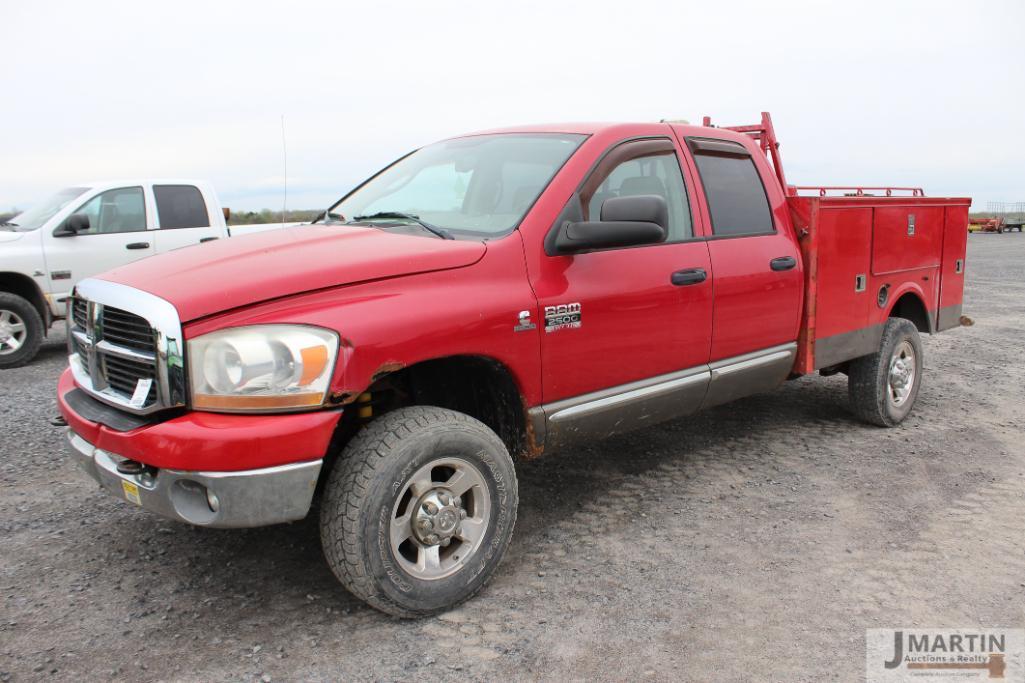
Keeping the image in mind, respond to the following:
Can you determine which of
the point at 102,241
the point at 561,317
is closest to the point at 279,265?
the point at 561,317

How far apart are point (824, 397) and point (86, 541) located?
534cm

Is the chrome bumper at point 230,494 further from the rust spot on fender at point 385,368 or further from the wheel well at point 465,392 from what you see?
the wheel well at point 465,392

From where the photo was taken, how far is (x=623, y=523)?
13.1 ft

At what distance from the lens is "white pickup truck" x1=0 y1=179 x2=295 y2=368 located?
831cm

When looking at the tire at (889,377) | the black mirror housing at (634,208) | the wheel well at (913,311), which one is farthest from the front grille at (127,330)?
the wheel well at (913,311)

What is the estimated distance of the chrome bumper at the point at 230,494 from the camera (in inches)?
106

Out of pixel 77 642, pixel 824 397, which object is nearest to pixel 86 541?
pixel 77 642

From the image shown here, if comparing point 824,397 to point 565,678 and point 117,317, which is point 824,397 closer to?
point 565,678

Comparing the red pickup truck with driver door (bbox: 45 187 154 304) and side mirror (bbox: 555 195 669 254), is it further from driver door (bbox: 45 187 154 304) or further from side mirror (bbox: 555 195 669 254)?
driver door (bbox: 45 187 154 304)

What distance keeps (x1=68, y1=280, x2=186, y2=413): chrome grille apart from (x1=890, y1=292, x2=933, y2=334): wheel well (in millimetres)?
5081

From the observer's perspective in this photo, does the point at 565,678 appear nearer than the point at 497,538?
Yes

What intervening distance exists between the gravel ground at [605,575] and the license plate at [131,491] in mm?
534

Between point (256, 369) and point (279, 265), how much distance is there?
0.49 meters

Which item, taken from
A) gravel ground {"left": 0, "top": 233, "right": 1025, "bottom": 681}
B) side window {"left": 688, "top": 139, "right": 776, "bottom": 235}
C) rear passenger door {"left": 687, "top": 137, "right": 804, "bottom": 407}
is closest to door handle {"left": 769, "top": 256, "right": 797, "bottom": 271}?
rear passenger door {"left": 687, "top": 137, "right": 804, "bottom": 407}
